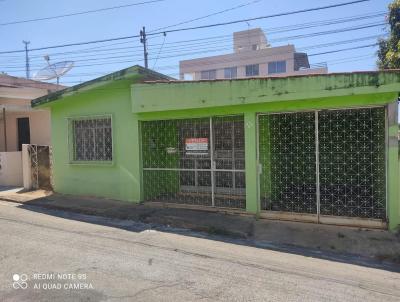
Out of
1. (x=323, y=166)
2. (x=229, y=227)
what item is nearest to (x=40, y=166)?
(x=229, y=227)

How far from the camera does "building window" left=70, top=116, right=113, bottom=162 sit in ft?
30.7

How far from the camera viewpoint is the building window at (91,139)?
9.34 m

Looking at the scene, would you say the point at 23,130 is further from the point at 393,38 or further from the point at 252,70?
the point at 252,70

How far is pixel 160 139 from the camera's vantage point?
948 centimetres

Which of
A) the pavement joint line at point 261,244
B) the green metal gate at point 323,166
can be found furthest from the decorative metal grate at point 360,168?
the pavement joint line at point 261,244

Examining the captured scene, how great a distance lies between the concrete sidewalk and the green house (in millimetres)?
289

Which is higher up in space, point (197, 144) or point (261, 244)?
point (197, 144)

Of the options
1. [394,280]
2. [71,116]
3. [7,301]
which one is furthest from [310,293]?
[71,116]

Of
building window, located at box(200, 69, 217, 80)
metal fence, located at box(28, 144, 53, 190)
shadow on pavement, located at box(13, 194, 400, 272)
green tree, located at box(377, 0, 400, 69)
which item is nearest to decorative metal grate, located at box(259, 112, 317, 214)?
shadow on pavement, located at box(13, 194, 400, 272)

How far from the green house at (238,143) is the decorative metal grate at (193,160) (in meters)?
0.03

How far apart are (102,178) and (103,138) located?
1102 mm

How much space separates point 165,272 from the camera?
14.9ft

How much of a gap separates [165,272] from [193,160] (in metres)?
4.99

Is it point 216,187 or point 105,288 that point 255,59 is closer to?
point 216,187
